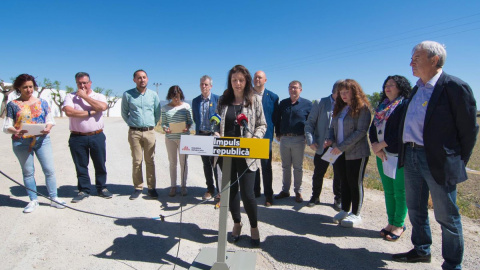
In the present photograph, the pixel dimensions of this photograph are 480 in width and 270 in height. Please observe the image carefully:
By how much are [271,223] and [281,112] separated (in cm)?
201

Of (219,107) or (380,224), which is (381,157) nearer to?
(380,224)

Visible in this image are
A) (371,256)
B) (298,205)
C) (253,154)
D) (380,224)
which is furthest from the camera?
(298,205)

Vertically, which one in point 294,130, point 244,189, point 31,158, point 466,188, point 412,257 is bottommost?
point 466,188

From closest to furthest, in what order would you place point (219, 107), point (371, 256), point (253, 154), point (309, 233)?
point (253, 154), point (371, 256), point (219, 107), point (309, 233)

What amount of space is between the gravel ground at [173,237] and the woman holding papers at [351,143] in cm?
41

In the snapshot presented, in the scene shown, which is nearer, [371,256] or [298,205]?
[371,256]

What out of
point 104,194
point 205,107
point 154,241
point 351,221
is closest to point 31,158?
point 104,194

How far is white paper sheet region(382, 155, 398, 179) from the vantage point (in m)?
3.34

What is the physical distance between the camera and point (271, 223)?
13.3ft

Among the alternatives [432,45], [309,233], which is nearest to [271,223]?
[309,233]

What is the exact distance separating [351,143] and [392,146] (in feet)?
1.65

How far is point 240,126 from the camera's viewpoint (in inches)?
124

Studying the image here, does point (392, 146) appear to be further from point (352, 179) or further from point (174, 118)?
point (174, 118)

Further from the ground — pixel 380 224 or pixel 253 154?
pixel 253 154
